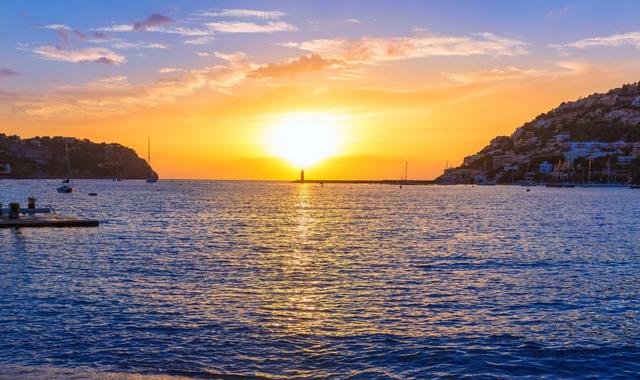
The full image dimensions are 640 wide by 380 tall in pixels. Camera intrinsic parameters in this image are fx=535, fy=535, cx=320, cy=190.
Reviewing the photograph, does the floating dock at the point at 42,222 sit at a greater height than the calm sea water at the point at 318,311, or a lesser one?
greater

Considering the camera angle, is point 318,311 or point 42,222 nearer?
point 318,311

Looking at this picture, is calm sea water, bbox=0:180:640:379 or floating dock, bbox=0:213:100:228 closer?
calm sea water, bbox=0:180:640:379

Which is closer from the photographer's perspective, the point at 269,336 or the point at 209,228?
the point at 269,336

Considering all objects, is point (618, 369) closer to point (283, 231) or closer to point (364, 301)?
point (364, 301)

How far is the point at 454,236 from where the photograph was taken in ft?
190

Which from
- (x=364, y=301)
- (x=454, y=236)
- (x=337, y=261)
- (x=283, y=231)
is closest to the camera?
(x=364, y=301)

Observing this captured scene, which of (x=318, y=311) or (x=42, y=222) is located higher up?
(x=42, y=222)

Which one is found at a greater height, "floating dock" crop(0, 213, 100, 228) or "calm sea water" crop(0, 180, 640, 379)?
"floating dock" crop(0, 213, 100, 228)

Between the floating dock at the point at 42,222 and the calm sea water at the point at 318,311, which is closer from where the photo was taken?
the calm sea water at the point at 318,311

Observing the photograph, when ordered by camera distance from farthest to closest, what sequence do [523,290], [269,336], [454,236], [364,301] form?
[454,236], [523,290], [364,301], [269,336]

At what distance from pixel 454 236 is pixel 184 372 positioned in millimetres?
46584

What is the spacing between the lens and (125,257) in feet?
127

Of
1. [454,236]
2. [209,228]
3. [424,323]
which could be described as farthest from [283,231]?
[424,323]

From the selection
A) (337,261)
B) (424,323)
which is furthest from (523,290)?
(337,261)
